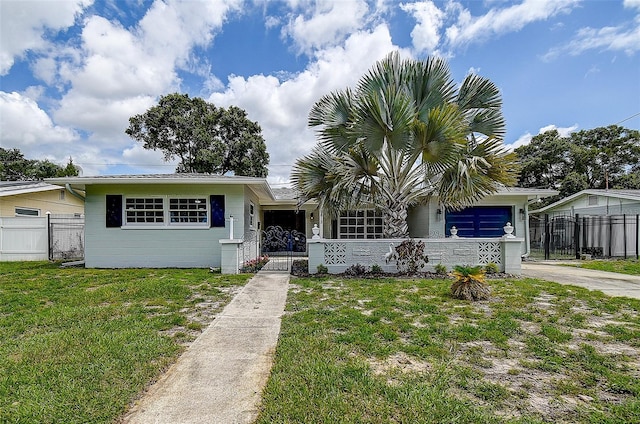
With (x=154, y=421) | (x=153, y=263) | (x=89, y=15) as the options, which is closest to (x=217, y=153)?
(x=89, y=15)

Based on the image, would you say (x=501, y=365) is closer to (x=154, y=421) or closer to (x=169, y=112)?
(x=154, y=421)

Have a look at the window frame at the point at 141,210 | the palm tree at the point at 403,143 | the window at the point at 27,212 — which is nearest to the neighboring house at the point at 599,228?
the palm tree at the point at 403,143

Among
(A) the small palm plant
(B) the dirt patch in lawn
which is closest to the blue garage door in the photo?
(A) the small palm plant

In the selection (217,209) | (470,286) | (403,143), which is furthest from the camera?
(217,209)

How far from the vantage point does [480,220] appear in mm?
13375

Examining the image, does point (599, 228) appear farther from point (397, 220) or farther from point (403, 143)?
point (403, 143)

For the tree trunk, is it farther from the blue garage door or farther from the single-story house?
the blue garage door

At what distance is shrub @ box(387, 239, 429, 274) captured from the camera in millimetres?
8914

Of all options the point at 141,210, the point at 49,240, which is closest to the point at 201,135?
the point at 49,240

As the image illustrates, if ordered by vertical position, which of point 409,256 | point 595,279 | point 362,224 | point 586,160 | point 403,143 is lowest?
point 595,279

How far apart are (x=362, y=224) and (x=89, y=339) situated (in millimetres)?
12371

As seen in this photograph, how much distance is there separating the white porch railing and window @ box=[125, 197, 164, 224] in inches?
208

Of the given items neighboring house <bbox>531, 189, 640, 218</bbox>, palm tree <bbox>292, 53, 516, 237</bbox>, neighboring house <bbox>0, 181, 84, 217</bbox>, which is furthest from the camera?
neighboring house <bbox>531, 189, 640, 218</bbox>

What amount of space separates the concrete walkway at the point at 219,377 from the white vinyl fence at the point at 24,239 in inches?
488
